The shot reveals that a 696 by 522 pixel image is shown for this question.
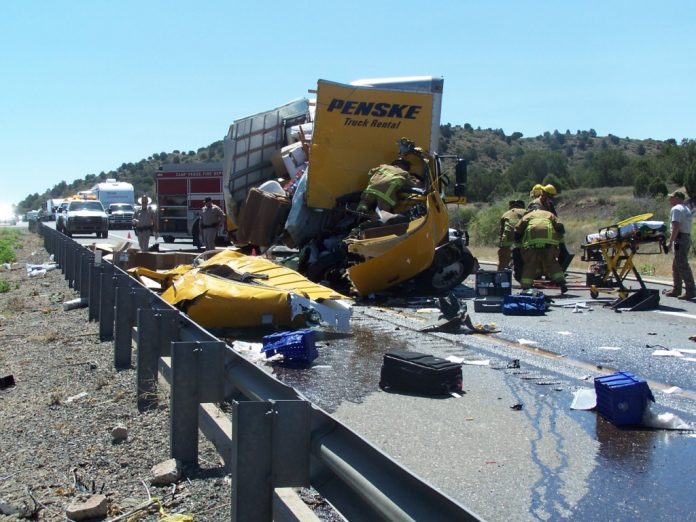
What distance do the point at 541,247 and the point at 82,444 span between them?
9302 mm

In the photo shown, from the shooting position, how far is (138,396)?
616cm

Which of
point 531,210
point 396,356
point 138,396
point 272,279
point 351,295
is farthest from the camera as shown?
point 531,210

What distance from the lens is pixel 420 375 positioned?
648 centimetres

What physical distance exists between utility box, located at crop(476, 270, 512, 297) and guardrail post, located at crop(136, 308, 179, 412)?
767 centimetres

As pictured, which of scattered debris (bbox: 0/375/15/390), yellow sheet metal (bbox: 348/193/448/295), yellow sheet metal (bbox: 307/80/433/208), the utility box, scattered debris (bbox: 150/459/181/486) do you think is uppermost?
yellow sheet metal (bbox: 307/80/433/208)

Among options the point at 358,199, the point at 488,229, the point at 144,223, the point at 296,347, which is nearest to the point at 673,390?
the point at 296,347

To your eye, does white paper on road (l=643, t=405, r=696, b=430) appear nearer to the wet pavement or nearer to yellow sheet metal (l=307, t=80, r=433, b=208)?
the wet pavement

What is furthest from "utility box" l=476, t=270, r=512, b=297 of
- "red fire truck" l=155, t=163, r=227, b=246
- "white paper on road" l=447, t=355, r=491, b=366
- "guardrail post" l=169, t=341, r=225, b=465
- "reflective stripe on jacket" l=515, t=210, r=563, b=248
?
"red fire truck" l=155, t=163, r=227, b=246

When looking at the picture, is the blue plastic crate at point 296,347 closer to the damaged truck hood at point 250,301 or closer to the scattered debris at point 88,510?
the damaged truck hood at point 250,301

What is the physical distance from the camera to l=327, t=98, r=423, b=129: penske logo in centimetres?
1410

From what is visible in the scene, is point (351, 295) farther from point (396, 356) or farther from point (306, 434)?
point (306, 434)

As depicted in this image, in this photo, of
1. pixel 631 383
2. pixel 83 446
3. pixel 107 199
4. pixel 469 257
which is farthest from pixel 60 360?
pixel 107 199

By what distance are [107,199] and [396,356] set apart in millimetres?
50118

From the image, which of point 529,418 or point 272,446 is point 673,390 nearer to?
point 529,418
